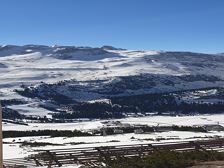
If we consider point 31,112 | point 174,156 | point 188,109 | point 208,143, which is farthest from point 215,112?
point 174,156

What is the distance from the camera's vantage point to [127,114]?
190 metres

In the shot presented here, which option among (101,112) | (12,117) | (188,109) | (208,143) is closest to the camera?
(208,143)

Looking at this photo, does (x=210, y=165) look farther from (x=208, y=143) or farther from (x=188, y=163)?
(x=208, y=143)

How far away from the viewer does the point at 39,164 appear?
32031 mm

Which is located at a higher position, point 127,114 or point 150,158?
point 150,158

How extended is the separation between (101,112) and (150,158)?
16063 cm

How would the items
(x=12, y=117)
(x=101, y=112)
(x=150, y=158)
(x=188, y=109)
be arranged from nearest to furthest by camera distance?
1. (x=150, y=158)
2. (x=12, y=117)
3. (x=101, y=112)
4. (x=188, y=109)

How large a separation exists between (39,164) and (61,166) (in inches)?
52.7

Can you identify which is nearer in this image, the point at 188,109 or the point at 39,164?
the point at 39,164

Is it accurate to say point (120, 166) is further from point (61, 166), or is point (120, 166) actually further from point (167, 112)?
point (167, 112)

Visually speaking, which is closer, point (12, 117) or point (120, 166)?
point (120, 166)

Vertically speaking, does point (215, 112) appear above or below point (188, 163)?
below

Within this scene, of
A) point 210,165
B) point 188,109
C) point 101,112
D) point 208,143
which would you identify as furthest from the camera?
point 188,109

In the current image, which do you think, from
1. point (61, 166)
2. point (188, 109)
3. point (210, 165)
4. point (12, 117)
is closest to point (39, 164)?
point (61, 166)
